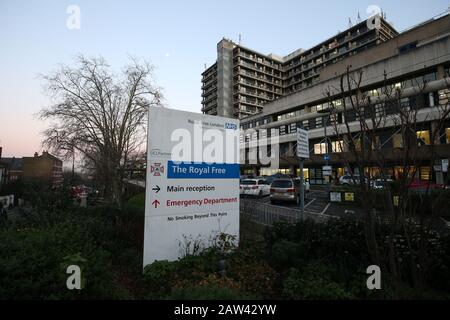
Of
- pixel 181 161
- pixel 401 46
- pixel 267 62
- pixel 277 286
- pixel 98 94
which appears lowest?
pixel 277 286

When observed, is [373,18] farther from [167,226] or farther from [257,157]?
[167,226]

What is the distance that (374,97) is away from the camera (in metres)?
32.7

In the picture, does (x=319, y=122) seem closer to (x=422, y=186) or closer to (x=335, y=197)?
(x=335, y=197)

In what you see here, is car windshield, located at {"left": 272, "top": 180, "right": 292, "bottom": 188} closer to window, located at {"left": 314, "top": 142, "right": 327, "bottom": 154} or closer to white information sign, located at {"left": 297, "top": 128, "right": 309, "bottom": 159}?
white information sign, located at {"left": 297, "top": 128, "right": 309, "bottom": 159}

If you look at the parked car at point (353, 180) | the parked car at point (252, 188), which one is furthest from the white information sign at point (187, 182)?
the parked car at point (252, 188)

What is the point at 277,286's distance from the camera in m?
4.18

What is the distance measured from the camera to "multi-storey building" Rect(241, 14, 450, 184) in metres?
27.9

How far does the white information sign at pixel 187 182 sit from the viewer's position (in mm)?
4875

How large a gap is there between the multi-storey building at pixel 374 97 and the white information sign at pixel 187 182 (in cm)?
1560

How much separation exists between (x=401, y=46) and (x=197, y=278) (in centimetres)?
4801

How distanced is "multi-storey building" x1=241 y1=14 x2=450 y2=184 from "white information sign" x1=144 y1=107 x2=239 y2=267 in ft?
51.2

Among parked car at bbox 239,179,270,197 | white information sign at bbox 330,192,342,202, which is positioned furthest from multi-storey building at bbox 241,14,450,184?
parked car at bbox 239,179,270,197

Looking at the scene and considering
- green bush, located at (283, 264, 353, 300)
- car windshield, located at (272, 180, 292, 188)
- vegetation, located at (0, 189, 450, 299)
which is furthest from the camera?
car windshield, located at (272, 180, 292, 188)

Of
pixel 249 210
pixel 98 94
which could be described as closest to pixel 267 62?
pixel 98 94
